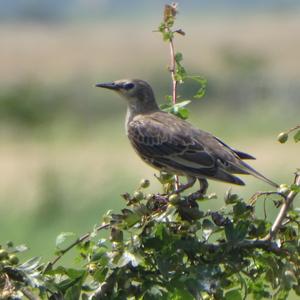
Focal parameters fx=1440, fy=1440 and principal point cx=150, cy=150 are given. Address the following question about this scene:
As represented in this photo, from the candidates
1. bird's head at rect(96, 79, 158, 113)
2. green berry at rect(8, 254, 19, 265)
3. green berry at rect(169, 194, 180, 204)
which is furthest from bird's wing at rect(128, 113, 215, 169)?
green berry at rect(8, 254, 19, 265)

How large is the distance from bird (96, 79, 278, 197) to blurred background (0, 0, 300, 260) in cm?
276

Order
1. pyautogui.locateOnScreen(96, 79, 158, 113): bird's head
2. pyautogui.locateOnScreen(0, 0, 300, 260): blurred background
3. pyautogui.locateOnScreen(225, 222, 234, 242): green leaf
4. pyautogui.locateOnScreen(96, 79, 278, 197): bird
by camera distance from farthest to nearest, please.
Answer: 1. pyautogui.locateOnScreen(0, 0, 300, 260): blurred background
2. pyautogui.locateOnScreen(96, 79, 158, 113): bird's head
3. pyautogui.locateOnScreen(96, 79, 278, 197): bird
4. pyautogui.locateOnScreen(225, 222, 234, 242): green leaf

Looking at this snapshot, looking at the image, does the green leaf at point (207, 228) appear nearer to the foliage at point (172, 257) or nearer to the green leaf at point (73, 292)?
the foliage at point (172, 257)

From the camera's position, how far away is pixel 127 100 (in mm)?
8312

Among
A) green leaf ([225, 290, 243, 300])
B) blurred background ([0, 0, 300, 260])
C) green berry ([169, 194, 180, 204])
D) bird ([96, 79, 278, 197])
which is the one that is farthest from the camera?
blurred background ([0, 0, 300, 260])

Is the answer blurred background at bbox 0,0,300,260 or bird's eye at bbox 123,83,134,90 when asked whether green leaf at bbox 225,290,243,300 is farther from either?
blurred background at bbox 0,0,300,260

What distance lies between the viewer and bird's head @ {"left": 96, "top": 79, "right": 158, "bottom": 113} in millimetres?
8289

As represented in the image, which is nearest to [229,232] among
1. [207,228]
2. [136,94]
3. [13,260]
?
[207,228]

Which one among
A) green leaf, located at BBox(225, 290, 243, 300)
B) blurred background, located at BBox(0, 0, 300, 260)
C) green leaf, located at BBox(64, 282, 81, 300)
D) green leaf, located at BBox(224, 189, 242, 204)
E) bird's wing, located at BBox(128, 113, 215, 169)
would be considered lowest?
blurred background, located at BBox(0, 0, 300, 260)

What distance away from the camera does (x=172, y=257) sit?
5.12m

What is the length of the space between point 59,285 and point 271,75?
2885cm

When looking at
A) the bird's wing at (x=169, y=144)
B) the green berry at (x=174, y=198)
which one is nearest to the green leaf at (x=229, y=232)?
the green berry at (x=174, y=198)

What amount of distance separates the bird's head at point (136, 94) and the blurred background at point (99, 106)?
2236mm

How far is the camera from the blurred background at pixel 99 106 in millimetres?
18297
